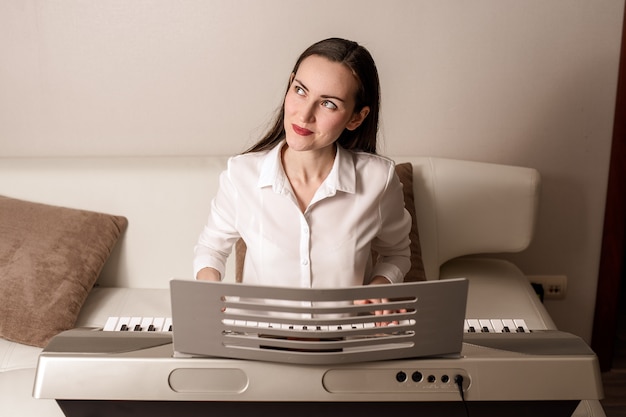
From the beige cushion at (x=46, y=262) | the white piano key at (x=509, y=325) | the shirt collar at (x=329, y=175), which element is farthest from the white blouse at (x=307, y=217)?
the beige cushion at (x=46, y=262)

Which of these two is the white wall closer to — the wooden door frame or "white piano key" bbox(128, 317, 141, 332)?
the wooden door frame

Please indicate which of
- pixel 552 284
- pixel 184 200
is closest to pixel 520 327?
pixel 184 200

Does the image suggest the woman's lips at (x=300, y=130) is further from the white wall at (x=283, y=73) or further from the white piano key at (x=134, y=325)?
the white wall at (x=283, y=73)

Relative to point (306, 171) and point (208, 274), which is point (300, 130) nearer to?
point (306, 171)

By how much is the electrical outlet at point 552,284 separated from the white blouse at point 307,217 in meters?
1.28

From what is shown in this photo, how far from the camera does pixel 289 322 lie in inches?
49.0

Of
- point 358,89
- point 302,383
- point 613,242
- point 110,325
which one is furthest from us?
point 613,242

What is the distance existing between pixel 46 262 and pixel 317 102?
1.12m

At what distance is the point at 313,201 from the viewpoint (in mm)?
1697

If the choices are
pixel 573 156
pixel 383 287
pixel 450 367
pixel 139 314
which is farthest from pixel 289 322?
pixel 573 156

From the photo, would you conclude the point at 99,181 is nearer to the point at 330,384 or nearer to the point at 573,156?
the point at 330,384

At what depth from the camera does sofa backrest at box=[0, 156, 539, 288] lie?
97.8 inches

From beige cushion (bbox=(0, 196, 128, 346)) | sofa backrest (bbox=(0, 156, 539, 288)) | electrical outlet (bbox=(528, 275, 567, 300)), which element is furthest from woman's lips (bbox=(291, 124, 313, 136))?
electrical outlet (bbox=(528, 275, 567, 300))

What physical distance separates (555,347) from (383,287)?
40cm
